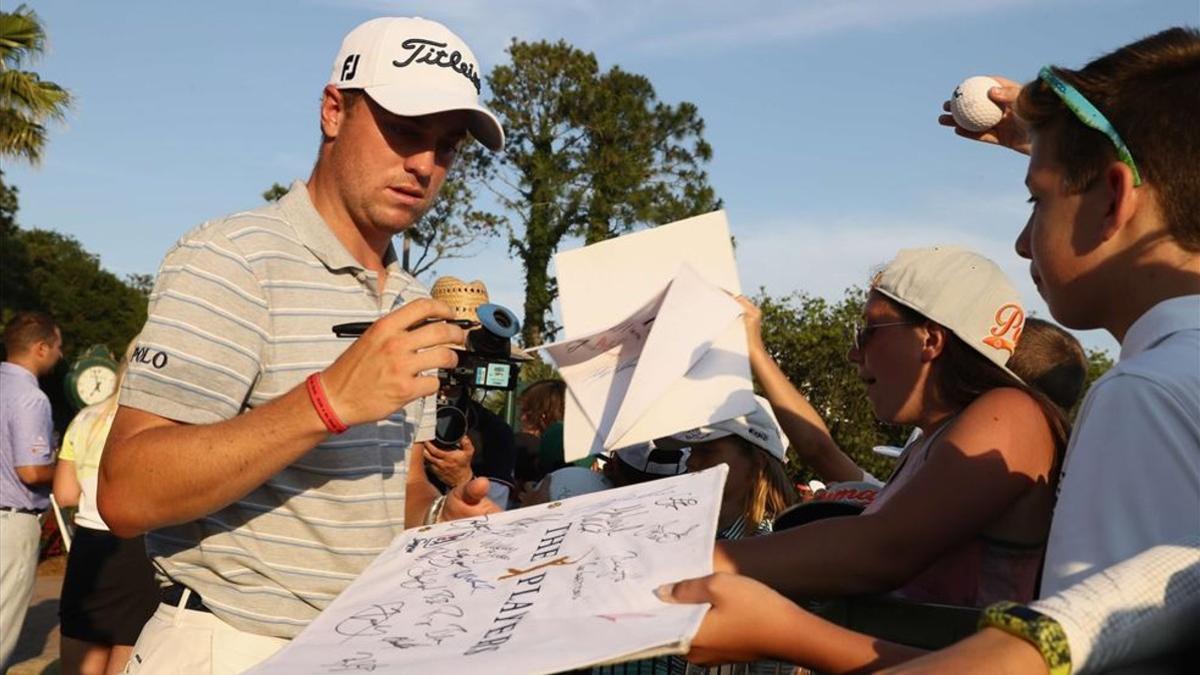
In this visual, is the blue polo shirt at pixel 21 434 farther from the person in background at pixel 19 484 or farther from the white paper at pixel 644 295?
the white paper at pixel 644 295

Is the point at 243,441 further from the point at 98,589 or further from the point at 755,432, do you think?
the point at 98,589

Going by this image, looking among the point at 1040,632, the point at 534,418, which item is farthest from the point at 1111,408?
the point at 534,418

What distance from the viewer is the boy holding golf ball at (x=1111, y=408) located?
1.35m

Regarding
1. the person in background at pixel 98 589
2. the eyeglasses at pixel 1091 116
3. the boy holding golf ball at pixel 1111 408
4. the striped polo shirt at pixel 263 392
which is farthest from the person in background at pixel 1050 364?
the person in background at pixel 98 589

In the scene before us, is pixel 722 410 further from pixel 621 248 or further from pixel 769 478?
pixel 769 478

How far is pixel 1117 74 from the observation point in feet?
6.09

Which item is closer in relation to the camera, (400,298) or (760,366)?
(400,298)

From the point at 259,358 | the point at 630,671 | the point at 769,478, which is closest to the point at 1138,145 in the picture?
the point at 259,358

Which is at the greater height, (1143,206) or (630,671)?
(1143,206)

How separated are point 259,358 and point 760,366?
175 centimetres

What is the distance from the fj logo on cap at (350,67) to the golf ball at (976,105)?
141 centimetres

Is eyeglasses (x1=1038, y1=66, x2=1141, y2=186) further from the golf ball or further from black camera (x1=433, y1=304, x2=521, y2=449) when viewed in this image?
black camera (x1=433, y1=304, x2=521, y2=449)

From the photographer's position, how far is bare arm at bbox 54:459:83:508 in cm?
704

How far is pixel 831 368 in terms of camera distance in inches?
608
